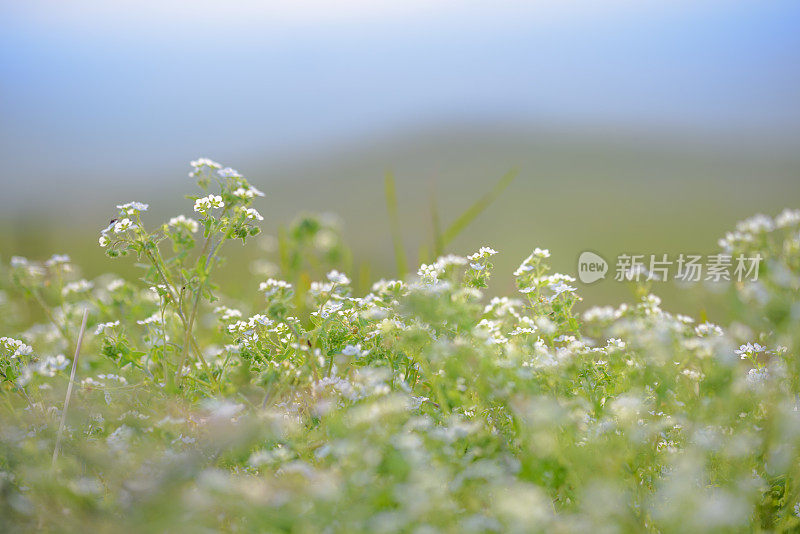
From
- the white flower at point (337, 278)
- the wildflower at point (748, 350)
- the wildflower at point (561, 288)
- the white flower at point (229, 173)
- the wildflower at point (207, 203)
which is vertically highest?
the white flower at point (229, 173)

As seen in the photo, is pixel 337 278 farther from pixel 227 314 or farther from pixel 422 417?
pixel 422 417

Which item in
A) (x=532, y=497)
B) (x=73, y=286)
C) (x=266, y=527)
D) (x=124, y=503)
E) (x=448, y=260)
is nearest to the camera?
(x=532, y=497)

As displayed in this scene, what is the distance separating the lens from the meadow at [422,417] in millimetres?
1479

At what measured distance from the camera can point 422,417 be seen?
2.13 meters

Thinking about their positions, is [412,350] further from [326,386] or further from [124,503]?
[124,503]

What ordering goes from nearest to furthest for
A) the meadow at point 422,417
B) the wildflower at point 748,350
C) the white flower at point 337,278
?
the meadow at point 422,417 → the wildflower at point 748,350 → the white flower at point 337,278

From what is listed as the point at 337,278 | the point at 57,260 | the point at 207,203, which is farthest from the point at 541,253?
the point at 57,260

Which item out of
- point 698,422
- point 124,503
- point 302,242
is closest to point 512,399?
point 698,422

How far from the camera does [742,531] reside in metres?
1.77

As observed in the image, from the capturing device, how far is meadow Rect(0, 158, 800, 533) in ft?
4.85

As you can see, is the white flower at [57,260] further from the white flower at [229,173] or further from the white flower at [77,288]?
the white flower at [229,173]

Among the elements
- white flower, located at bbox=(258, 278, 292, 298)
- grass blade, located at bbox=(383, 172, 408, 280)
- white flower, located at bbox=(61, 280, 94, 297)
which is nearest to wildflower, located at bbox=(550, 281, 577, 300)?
white flower, located at bbox=(258, 278, 292, 298)

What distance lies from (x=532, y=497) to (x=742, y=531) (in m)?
0.89

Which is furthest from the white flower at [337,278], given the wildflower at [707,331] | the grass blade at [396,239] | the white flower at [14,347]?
the wildflower at [707,331]
